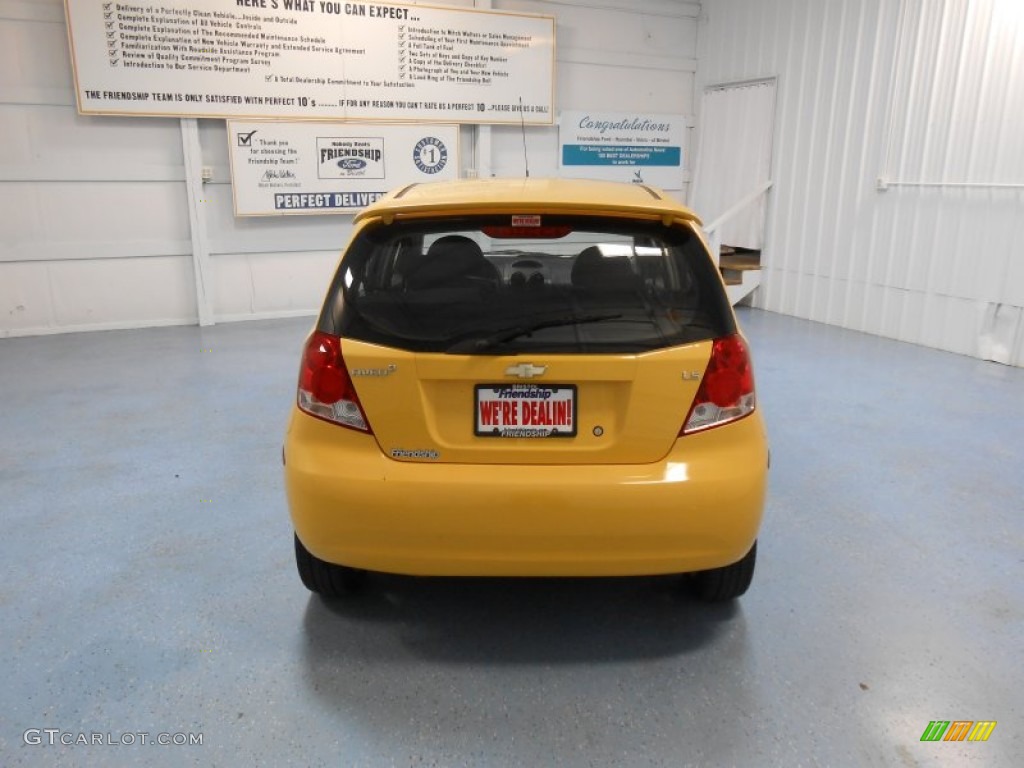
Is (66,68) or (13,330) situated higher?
(66,68)

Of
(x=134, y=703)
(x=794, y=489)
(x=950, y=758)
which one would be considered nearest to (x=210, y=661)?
(x=134, y=703)

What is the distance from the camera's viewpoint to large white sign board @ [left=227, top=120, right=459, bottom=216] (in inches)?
279

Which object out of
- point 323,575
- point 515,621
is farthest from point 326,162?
point 515,621

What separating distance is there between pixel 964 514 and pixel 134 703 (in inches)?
124

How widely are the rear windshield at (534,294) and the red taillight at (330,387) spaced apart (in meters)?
0.05

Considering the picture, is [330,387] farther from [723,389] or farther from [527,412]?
[723,389]

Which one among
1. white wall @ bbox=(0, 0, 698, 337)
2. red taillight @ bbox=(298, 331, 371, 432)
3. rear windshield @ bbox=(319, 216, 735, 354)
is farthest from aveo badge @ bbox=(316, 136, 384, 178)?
red taillight @ bbox=(298, 331, 371, 432)

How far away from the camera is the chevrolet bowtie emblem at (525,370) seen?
1938mm

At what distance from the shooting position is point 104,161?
676 cm

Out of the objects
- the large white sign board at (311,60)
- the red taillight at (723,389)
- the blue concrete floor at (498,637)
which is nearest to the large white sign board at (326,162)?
the large white sign board at (311,60)

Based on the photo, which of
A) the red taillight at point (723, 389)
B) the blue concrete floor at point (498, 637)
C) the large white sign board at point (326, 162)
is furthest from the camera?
the large white sign board at point (326, 162)

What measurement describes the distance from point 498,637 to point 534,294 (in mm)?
1047

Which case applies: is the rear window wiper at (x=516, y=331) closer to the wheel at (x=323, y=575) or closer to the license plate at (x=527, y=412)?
the license plate at (x=527, y=412)

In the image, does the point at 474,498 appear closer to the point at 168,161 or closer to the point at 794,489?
the point at 794,489
